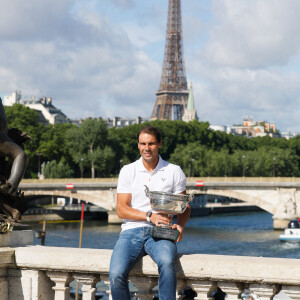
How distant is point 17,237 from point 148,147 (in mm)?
1495

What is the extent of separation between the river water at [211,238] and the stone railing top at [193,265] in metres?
29.8

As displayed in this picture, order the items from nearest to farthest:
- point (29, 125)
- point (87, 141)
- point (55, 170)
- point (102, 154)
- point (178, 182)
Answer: point (178, 182) → point (55, 170) → point (102, 154) → point (87, 141) → point (29, 125)

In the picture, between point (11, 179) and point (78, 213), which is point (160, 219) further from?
point (78, 213)

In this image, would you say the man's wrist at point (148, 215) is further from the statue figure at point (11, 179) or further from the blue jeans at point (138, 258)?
the statue figure at point (11, 179)

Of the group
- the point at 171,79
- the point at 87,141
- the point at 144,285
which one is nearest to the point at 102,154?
the point at 87,141

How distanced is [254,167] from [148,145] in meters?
75.0

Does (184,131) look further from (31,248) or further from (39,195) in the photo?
(31,248)

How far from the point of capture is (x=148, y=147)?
5750 mm

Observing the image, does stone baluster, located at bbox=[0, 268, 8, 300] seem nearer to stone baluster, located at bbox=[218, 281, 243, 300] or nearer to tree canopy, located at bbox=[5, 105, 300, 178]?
stone baluster, located at bbox=[218, 281, 243, 300]

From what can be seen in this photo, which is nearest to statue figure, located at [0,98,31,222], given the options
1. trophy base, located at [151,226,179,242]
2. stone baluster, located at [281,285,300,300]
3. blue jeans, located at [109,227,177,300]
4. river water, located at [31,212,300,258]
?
blue jeans, located at [109,227,177,300]

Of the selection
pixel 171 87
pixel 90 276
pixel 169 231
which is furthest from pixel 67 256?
pixel 171 87

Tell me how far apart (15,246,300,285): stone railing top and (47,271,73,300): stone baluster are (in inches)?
2.9

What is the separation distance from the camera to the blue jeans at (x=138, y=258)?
5270mm

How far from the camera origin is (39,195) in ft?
187
